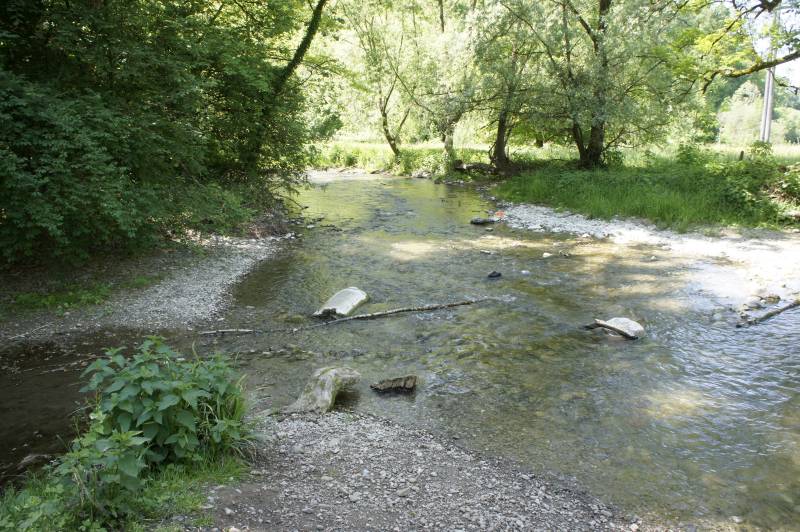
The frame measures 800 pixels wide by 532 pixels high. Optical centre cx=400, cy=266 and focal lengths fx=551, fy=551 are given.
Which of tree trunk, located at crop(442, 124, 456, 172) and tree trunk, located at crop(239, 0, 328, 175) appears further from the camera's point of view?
tree trunk, located at crop(442, 124, 456, 172)

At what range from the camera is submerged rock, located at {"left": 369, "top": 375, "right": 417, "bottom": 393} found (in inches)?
270

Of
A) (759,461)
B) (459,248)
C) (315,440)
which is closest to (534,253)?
(459,248)

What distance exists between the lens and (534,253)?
13930 mm

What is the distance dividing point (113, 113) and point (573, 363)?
8.26m

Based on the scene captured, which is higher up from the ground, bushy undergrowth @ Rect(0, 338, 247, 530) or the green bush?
the green bush

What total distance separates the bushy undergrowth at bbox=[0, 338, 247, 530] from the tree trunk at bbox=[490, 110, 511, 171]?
21.9 meters

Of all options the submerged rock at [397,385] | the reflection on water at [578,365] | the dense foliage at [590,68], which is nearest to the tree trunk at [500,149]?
the dense foliage at [590,68]

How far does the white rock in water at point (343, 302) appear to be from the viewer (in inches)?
375

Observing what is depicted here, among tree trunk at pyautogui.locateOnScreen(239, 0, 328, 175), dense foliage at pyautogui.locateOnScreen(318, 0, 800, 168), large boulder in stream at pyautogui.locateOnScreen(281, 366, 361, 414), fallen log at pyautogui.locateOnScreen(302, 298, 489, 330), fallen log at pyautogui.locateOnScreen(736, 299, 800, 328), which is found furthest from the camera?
dense foliage at pyautogui.locateOnScreen(318, 0, 800, 168)

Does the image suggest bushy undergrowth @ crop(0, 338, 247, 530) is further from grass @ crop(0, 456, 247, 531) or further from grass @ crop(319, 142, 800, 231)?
grass @ crop(319, 142, 800, 231)

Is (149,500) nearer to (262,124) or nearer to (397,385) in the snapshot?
(397,385)

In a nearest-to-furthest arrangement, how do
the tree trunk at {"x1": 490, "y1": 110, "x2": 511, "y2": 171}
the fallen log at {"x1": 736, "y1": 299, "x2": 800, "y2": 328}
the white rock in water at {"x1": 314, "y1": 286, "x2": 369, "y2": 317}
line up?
the fallen log at {"x1": 736, "y1": 299, "x2": 800, "y2": 328}, the white rock in water at {"x1": 314, "y1": 286, "x2": 369, "y2": 317}, the tree trunk at {"x1": 490, "y1": 110, "x2": 511, "y2": 171}

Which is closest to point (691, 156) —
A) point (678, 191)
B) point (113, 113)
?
point (678, 191)

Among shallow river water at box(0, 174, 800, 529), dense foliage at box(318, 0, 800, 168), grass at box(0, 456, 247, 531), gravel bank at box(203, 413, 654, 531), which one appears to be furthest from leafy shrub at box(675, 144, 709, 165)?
grass at box(0, 456, 247, 531)
